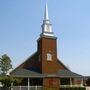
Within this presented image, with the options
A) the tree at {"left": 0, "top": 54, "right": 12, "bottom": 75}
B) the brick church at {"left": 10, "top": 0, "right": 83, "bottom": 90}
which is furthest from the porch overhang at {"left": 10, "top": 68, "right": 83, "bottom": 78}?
the tree at {"left": 0, "top": 54, "right": 12, "bottom": 75}

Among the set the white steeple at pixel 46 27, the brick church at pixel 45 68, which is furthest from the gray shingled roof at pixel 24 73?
the white steeple at pixel 46 27

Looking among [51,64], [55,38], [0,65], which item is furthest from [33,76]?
[0,65]

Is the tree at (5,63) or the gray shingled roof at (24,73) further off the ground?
the tree at (5,63)

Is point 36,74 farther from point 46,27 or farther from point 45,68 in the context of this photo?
point 46,27

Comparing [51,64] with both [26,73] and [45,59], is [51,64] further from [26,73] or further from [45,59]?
[26,73]

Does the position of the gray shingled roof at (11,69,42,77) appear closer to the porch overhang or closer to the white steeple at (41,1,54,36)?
the porch overhang

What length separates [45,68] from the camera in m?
45.2

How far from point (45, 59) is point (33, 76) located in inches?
165

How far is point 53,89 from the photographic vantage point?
133 ft

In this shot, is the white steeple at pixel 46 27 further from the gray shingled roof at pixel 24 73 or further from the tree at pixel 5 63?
the tree at pixel 5 63

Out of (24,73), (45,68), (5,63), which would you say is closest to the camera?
(24,73)

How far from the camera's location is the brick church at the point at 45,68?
1755 inches

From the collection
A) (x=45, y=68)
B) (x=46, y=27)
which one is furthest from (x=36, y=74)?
(x=46, y=27)

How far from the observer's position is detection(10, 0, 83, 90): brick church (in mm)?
44588
